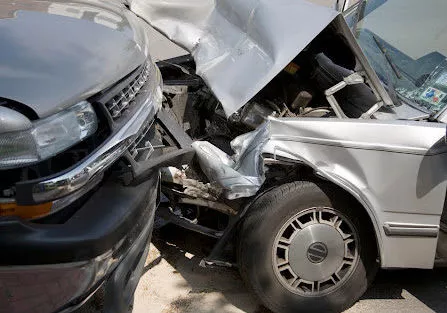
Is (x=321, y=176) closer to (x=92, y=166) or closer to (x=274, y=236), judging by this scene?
(x=274, y=236)

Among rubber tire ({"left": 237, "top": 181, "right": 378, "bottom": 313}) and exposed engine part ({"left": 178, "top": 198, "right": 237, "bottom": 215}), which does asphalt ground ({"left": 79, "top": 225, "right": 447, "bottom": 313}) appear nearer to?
rubber tire ({"left": 237, "top": 181, "right": 378, "bottom": 313})

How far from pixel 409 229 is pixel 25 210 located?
199 centimetres

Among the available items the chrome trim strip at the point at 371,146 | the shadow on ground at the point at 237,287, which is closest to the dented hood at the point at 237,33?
the chrome trim strip at the point at 371,146

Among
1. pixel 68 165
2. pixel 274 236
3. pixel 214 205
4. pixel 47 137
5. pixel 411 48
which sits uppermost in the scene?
pixel 411 48

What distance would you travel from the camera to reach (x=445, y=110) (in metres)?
3.04

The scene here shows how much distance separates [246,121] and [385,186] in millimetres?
907

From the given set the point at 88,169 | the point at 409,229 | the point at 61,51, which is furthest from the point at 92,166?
the point at 409,229

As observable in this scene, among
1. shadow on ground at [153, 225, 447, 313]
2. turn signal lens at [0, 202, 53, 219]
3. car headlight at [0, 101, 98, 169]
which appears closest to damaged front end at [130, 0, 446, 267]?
shadow on ground at [153, 225, 447, 313]

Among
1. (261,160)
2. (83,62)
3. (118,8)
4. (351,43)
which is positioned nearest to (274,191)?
(261,160)

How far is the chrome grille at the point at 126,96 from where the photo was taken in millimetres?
2457

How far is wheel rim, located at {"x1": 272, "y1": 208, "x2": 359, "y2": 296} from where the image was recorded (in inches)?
119

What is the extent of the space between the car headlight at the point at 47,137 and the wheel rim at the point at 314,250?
131cm

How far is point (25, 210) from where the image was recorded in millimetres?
1983

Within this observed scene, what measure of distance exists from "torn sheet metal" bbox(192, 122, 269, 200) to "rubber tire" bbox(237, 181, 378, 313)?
150 mm
